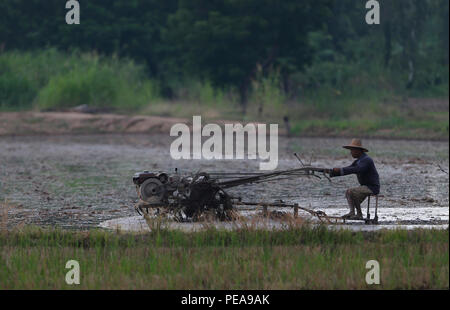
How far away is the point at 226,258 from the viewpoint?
10.4 m

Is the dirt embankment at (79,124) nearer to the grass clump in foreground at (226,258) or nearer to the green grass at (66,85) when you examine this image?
the green grass at (66,85)

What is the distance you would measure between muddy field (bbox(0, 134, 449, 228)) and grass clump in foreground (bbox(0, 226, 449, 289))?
8.14ft

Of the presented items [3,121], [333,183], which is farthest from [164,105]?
[333,183]

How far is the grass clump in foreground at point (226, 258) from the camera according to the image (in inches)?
360

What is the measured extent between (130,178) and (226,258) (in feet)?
39.5

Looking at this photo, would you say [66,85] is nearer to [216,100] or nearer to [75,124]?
[75,124]

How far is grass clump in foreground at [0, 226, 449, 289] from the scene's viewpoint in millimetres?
9141

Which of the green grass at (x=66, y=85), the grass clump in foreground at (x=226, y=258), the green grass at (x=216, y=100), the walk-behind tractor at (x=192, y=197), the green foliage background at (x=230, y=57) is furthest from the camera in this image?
the green foliage background at (x=230, y=57)

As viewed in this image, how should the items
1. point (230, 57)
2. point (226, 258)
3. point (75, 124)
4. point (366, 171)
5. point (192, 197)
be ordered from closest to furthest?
point (226, 258)
point (192, 197)
point (366, 171)
point (75, 124)
point (230, 57)

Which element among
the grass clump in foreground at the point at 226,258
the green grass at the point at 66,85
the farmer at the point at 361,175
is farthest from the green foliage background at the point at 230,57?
the grass clump in foreground at the point at 226,258

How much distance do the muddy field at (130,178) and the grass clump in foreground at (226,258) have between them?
8.14 ft

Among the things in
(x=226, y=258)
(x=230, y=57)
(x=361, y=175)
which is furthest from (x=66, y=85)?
(x=226, y=258)

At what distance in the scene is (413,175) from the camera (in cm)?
2309

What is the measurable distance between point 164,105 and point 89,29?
1117cm
